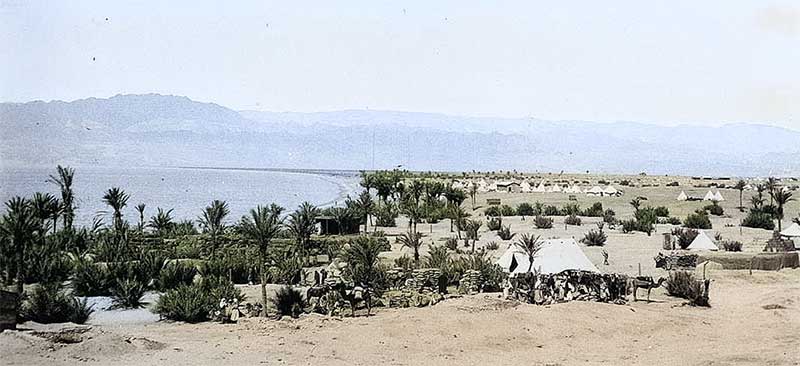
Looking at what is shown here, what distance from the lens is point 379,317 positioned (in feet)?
71.6

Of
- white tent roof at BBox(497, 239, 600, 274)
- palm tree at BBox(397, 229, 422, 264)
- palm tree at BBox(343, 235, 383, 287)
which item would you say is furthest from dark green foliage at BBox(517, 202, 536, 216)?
palm tree at BBox(343, 235, 383, 287)

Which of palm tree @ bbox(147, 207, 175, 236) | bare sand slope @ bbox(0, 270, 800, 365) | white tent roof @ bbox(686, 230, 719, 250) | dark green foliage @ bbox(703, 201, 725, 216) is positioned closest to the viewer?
bare sand slope @ bbox(0, 270, 800, 365)

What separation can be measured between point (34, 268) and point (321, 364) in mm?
15723

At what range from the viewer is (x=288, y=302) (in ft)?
75.2

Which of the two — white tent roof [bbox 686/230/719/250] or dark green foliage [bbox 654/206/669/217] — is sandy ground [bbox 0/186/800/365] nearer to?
white tent roof [bbox 686/230/719/250]

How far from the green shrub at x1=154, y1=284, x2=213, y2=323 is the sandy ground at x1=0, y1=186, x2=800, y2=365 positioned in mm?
436

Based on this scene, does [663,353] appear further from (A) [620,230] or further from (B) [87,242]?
(A) [620,230]

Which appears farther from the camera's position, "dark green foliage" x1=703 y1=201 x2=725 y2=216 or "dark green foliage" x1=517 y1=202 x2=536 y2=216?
"dark green foliage" x1=517 y1=202 x2=536 y2=216

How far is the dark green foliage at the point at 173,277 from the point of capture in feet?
90.8

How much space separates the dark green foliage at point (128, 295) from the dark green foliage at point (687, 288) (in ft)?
49.9

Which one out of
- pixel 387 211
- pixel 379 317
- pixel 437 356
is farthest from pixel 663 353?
pixel 387 211

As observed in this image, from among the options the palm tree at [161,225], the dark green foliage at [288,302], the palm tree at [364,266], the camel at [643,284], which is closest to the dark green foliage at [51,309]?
the dark green foliage at [288,302]

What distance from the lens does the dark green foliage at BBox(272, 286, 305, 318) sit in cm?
2271

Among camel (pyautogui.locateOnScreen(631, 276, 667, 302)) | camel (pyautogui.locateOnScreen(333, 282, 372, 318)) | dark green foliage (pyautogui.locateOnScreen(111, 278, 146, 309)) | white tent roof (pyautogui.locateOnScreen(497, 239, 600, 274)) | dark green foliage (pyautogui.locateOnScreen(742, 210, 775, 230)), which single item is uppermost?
white tent roof (pyautogui.locateOnScreen(497, 239, 600, 274))
